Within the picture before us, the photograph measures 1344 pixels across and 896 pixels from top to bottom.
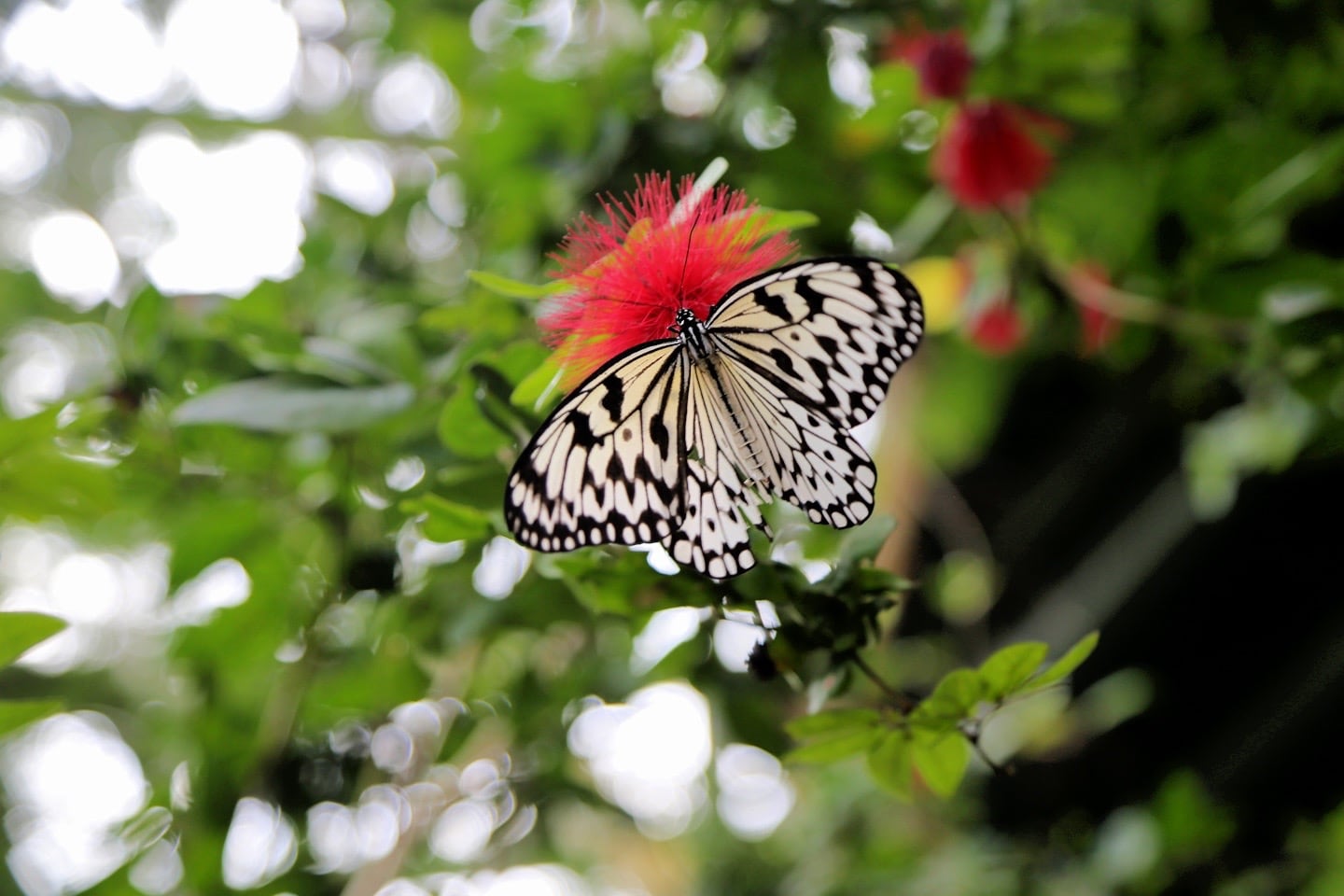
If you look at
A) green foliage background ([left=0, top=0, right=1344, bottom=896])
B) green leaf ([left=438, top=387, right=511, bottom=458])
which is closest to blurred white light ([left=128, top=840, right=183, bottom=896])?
green foliage background ([left=0, top=0, right=1344, bottom=896])

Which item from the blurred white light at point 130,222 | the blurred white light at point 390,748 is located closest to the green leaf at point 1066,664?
the blurred white light at point 390,748

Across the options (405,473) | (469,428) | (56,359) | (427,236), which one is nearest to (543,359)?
(469,428)

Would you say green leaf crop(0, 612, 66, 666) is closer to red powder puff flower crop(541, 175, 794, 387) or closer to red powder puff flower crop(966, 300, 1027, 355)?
red powder puff flower crop(541, 175, 794, 387)

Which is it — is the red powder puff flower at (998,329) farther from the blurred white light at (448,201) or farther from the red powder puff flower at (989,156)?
the blurred white light at (448,201)

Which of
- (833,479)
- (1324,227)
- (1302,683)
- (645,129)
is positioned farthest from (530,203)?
(1302,683)

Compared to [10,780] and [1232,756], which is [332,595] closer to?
[1232,756]

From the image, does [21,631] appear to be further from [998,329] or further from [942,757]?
[998,329]
